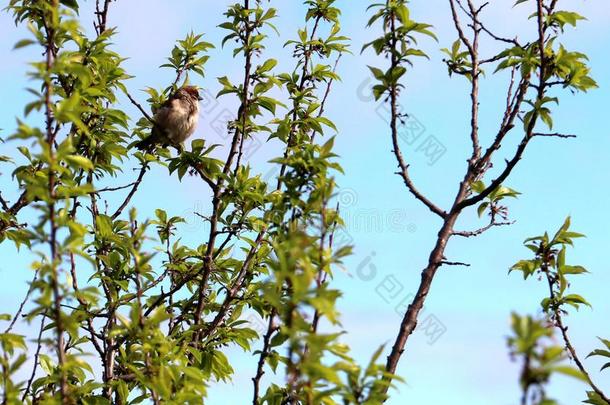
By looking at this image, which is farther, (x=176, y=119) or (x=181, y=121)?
(x=181, y=121)

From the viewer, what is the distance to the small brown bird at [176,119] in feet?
27.5

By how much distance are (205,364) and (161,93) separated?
3.82 m

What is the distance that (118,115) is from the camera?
754cm

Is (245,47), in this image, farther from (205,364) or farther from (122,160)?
(205,364)

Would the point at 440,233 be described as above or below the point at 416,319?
above

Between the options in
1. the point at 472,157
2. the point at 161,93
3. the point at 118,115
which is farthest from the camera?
the point at 161,93

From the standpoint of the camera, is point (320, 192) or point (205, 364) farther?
point (205, 364)

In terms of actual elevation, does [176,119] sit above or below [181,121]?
below

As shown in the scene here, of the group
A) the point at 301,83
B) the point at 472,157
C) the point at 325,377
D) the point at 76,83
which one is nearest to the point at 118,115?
the point at 76,83

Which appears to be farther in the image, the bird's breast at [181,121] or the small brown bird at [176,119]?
the bird's breast at [181,121]

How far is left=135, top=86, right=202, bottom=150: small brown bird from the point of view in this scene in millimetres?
8383

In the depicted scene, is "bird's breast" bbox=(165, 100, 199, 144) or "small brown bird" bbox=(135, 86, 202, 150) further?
"bird's breast" bbox=(165, 100, 199, 144)

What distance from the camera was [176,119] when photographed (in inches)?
368

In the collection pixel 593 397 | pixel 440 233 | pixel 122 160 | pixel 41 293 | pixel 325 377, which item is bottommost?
pixel 325 377
